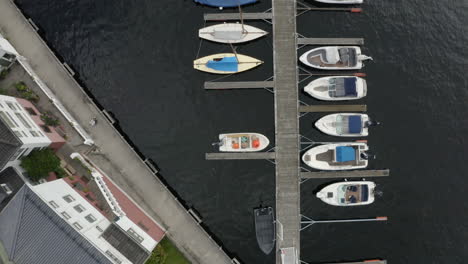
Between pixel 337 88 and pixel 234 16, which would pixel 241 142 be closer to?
pixel 337 88

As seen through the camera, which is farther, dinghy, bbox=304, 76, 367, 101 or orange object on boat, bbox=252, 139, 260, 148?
dinghy, bbox=304, 76, 367, 101

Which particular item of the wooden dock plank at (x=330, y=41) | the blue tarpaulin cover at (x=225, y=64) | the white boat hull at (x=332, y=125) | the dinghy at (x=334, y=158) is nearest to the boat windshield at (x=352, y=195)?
the dinghy at (x=334, y=158)

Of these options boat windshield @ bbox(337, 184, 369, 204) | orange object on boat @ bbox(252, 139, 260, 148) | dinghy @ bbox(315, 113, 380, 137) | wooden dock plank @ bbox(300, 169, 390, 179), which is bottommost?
boat windshield @ bbox(337, 184, 369, 204)

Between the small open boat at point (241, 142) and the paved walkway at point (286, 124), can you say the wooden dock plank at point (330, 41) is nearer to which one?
the paved walkway at point (286, 124)

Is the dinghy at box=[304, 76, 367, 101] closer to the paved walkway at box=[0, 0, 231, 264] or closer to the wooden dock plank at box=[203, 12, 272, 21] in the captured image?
the wooden dock plank at box=[203, 12, 272, 21]

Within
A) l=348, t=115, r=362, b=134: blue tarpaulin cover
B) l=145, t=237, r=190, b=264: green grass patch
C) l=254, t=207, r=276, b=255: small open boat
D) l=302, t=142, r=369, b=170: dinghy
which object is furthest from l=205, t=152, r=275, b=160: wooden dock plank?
l=145, t=237, r=190, b=264: green grass patch

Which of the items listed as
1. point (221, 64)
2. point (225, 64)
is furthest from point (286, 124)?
point (221, 64)
